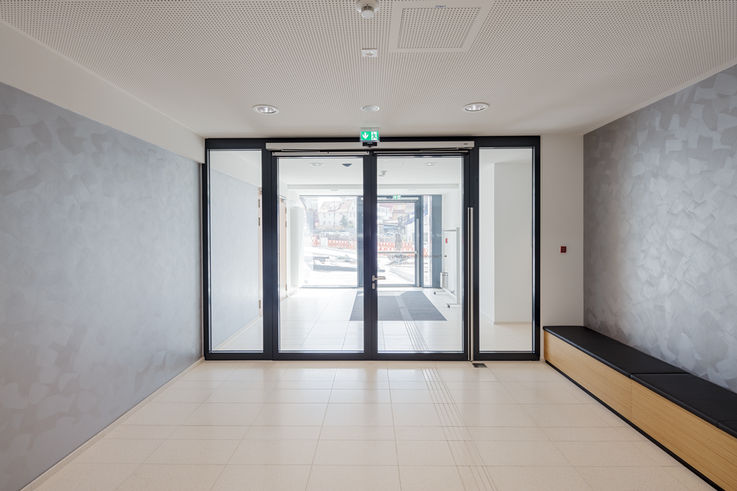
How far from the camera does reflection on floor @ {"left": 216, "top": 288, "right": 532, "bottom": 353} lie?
16.7 feet

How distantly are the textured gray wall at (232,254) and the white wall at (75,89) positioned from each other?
1306 millimetres

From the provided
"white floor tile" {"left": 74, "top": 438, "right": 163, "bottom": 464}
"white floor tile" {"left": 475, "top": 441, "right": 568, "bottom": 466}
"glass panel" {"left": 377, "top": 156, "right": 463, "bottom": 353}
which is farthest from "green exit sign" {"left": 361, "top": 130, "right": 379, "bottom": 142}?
"white floor tile" {"left": 74, "top": 438, "right": 163, "bottom": 464}

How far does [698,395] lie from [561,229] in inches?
96.1

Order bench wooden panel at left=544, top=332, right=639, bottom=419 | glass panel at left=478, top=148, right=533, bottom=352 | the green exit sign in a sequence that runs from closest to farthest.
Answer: bench wooden panel at left=544, top=332, right=639, bottom=419 < the green exit sign < glass panel at left=478, top=148, right=533, bottom=352

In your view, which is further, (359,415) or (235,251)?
(235,251)

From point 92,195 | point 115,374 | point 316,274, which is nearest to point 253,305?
point 316,274

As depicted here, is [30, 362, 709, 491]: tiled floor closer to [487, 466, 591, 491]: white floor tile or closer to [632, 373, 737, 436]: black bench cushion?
[487, 466, 591, 491]: white floor tile

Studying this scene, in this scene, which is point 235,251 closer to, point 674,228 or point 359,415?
point 359,415

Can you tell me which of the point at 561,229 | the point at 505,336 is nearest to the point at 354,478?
the point at 561,229

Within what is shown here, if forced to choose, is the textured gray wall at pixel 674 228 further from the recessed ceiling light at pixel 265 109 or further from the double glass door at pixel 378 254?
the recessed ceiling light at pixel 265 109

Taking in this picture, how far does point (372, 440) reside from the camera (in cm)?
290

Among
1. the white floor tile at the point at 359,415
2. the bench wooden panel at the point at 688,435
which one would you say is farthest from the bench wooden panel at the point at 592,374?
the white floor tile at the point at 359,415

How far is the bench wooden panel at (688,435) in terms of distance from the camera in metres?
2.23

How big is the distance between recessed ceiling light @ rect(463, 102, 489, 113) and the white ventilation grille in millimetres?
1173
